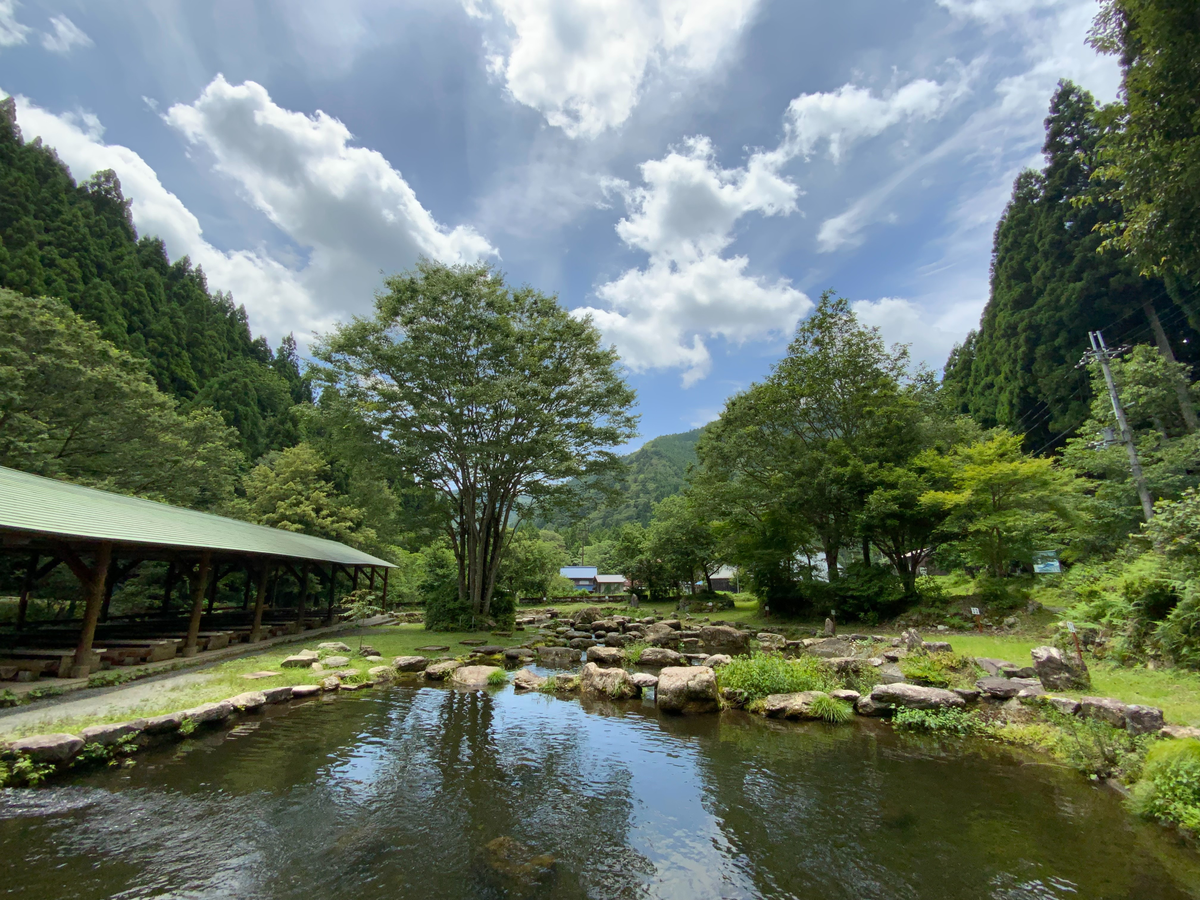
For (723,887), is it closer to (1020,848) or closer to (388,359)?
(1020,848)

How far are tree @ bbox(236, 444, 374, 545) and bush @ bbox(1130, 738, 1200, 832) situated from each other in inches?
1193

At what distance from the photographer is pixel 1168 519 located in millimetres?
9406

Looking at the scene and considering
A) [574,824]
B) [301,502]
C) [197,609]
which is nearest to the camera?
[574,824]

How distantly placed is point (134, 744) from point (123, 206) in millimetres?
66367

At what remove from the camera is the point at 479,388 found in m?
17.9

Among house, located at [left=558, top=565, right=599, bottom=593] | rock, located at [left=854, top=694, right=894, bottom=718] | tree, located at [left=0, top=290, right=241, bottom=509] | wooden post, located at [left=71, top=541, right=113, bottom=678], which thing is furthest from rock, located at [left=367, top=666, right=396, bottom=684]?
house, located at [left=558, top=565, right=599, bottom=593]

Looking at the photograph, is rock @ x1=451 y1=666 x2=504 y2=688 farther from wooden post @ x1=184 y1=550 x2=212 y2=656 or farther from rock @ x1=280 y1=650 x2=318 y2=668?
wooden post @ x1=184 y1=550 x2=212 y2=656

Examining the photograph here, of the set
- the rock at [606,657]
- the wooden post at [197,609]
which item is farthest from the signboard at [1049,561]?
the wooden post at [197,609]

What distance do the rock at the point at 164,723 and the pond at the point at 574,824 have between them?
38 cm

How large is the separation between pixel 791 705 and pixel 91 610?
1324 cm

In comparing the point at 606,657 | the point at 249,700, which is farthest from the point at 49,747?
the point at 606,657

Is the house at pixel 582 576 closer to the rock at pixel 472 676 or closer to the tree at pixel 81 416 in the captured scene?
the tree at pixel 81 416

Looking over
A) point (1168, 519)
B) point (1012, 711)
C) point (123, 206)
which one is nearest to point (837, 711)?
point (1012, 711)

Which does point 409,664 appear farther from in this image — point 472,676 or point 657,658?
point 657,658
